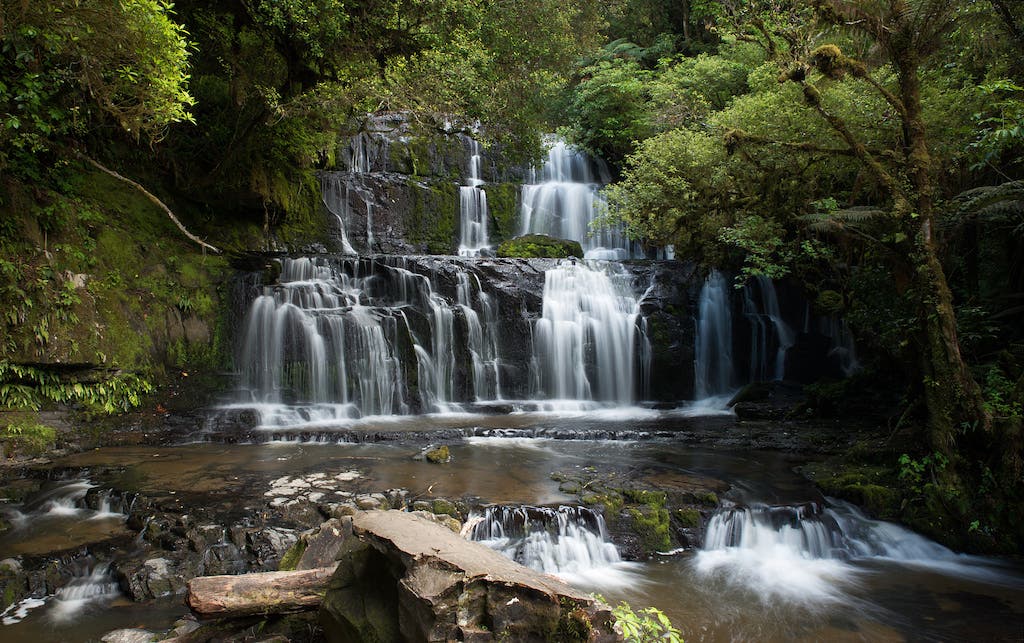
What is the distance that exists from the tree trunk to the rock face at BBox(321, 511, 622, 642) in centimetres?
567

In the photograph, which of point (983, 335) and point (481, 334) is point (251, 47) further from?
point (983, 335)

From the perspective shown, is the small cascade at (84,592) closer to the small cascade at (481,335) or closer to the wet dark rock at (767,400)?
the small cascade at (481,335)

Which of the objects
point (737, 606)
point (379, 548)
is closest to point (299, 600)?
point (379, 548)

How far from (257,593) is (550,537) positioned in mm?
3300

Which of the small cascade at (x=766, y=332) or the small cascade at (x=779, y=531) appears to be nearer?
the small cascade at (x=779, y=531)

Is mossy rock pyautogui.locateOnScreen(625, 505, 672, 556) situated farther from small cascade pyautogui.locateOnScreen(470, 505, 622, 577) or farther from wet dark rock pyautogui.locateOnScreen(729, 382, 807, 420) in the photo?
wet dark rock pyautogui.locateOnScreen(729, 382, 807, 420)

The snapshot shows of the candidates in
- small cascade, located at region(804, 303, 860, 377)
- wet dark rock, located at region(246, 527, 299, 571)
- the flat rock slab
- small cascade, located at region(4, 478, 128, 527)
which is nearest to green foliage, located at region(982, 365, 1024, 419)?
the flat rock slab

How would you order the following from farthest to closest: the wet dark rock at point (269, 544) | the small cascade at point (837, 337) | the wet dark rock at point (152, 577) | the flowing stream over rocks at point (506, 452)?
the small cascade at point (837, 337), the wet dark rock at point (269, 544), the flowing stream over rocks at point (506, 452), the wet dark rock at point (152, 577)

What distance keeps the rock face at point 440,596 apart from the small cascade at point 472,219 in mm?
14608

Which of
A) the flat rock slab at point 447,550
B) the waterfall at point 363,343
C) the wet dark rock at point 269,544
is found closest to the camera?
the flat rock slab at point 447,550

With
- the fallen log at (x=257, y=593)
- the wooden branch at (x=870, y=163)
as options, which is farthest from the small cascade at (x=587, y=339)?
the fallen log at (x=257, y=593)

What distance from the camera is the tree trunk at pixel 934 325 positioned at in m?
6.43

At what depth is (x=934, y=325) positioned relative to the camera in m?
6.58

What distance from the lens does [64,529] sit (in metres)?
6.00
